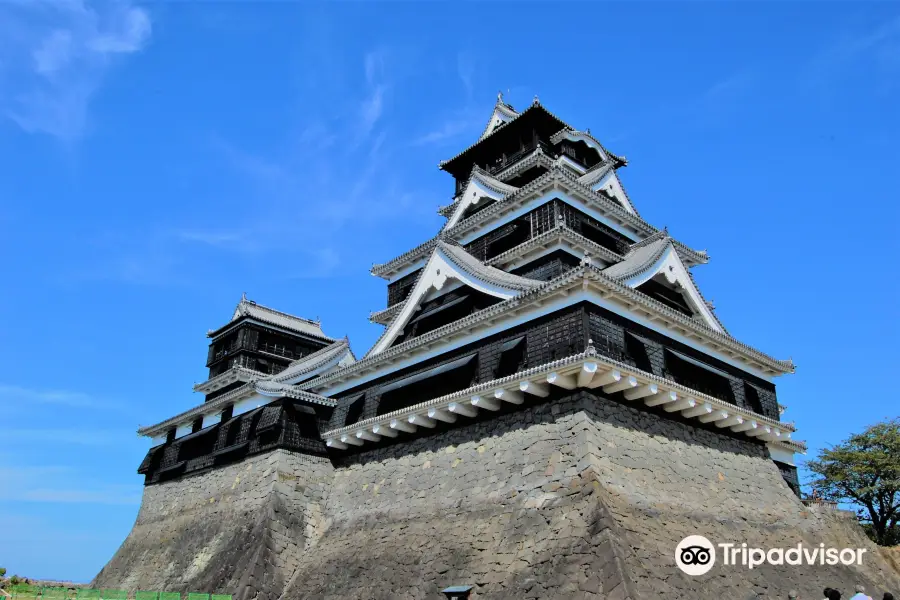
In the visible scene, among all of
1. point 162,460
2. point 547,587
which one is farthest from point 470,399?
point 162,460

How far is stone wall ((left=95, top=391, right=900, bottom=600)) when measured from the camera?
13.6 metres

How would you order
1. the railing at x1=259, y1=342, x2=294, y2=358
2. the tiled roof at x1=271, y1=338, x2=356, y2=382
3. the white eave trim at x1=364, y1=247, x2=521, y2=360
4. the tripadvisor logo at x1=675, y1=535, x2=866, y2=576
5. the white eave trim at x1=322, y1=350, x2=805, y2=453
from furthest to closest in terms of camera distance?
1. the railing at x1=259, y1=342, x2=294, y2=358
2. the tiled roof at x1=271, y1=338, x2=356, y2=382
3. the white eave trim at x1=364, y1=247, x2=521, y2=360
4. the white eave trim at x1=322, y1=350, x2=805, y2=453
5. the tripadvisor logo at x1=675, y1=535, x2=866, y2=576

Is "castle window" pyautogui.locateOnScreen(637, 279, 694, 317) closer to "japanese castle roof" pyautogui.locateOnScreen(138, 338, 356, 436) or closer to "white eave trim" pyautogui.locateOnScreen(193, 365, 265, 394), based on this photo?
"japanese castle roof" pyautogui.locateOnScreen(138, 338, 356, 436)

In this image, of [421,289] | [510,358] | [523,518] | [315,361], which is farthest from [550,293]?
[315,361]

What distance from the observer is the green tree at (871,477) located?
3322 centimetres

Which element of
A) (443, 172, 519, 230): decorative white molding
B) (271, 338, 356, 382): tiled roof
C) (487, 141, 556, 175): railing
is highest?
(487, 141, 556, 175): railing

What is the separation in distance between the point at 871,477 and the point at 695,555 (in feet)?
85.1

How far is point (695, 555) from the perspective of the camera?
1439 cm

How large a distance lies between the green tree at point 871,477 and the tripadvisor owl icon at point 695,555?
24069 mm

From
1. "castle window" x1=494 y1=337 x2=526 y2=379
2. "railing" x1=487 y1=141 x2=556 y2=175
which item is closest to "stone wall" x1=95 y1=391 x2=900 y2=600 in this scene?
"castle window" x1=494 y1=337 x2=526 y2=379

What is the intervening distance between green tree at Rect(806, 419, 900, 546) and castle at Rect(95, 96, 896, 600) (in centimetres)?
1404

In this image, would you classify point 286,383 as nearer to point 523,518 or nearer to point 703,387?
point 523,518

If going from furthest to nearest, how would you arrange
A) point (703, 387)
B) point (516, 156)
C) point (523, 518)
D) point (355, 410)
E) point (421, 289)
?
point (516, 156) → point (421, 289) → point (355, 410) → point (703, 387) → point (523, 518)

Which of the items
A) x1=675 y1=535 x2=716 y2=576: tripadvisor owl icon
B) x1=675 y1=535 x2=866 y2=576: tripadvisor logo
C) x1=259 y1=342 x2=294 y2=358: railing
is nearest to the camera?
x1=675 y1=535 x2=716 y2=576: tripadvisor owl icon
